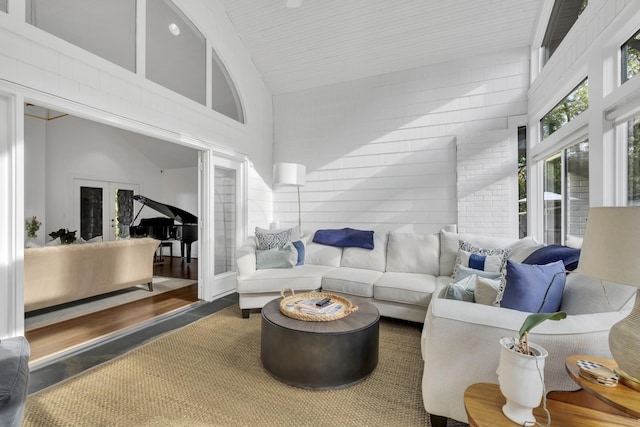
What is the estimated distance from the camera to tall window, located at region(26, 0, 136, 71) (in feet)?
8.02

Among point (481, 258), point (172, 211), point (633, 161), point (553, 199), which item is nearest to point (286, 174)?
point (481, 258)

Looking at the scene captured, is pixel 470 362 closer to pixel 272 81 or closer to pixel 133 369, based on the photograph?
pixel 133 369

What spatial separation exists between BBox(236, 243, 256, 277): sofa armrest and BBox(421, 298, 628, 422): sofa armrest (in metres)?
2.40

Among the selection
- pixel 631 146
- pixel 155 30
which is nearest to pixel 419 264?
pixel 631 146

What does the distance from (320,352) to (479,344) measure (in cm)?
101

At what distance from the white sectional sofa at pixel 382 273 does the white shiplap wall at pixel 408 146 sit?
0.71m

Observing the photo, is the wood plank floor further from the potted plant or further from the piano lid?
the potted plant

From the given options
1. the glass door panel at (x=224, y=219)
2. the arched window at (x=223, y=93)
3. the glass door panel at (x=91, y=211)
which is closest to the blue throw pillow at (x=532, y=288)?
the glass door panel at (x=224, y=219)

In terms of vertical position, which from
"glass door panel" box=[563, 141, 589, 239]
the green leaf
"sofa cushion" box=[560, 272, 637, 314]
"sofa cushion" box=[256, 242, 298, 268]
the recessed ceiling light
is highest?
the recessed ceiling light

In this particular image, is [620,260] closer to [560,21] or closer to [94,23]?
[560,21]

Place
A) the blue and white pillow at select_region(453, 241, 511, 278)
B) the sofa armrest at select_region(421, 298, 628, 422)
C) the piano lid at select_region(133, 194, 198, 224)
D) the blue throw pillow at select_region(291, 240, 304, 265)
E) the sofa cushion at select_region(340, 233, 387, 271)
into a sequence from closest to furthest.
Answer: the sofa armrest at select_region(421, 298, 628, 422), the blue and white pillow at select_region(453, 241, 511, 278), the sofa cushion at select_region(340, 233, 387, 271), the blue throw pillow at select_region(291, 240, 304, 265), the piano lid at select_region(133, 194, 198, 224)

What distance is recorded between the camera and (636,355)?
3.41 feet

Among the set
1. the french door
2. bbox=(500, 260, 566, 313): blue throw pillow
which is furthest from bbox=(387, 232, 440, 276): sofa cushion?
the french door

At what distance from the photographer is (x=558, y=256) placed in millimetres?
2008
